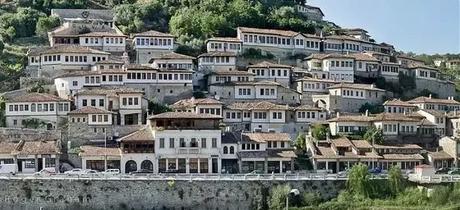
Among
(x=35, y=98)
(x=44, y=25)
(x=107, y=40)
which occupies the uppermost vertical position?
(x=44, y=25)

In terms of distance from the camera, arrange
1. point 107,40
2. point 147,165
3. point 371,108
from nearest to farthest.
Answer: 1. point 147,165
2. point 371,108
3. point 107,40

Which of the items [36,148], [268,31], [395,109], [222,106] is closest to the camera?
[36,148]

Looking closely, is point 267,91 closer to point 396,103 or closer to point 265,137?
point 265,137

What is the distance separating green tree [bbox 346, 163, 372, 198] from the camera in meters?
52.8

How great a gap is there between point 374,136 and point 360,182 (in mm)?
9596

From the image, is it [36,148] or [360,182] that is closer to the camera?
[360,182]

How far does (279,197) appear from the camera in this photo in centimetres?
5194

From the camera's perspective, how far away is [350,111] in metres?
70.1

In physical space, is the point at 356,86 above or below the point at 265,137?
above

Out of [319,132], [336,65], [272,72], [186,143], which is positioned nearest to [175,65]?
[272,72]

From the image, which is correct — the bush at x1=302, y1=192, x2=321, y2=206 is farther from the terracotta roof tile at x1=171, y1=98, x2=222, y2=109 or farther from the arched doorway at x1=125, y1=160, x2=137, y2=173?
the terracotta roof tile at x1=171, y1=98, x2=222, y2=109

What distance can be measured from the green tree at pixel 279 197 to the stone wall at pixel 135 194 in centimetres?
50

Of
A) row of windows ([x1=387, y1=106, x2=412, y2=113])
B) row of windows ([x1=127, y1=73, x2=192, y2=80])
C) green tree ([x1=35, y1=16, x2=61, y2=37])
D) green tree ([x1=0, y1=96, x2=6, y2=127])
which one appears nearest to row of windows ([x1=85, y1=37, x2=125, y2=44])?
green tree ([x1=35, y1=16, x2=61, y2=37])

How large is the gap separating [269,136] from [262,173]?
3.44 meters
